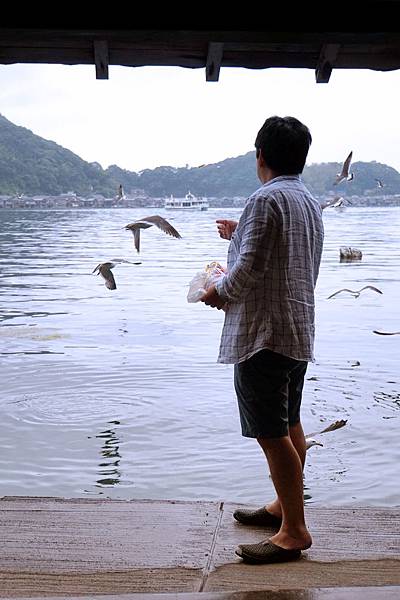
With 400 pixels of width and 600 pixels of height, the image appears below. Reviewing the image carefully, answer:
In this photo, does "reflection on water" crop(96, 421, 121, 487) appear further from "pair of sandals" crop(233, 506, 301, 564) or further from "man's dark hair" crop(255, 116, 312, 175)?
"man's dark hair" crop(255, 116, 312, 175)

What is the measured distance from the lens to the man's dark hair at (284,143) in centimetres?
256

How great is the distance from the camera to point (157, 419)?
25.1 ft

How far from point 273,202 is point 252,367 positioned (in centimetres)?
47

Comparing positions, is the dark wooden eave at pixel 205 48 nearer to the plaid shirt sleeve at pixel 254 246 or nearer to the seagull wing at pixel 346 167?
the plaid shirt sleeve at pixel 254 246

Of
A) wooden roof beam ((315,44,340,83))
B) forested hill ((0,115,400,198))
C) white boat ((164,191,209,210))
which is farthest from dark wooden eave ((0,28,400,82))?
→ white boat ((164,191,209,210))

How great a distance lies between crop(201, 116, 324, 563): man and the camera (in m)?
2.53

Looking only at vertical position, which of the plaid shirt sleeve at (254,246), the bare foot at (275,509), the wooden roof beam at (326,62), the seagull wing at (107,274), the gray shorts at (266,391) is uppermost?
the wooden roof beam at (326,62)

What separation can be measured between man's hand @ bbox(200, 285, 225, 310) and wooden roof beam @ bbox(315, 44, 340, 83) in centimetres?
86

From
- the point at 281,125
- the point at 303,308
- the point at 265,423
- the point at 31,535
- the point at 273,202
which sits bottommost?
the point at 31,535

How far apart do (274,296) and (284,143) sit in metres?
0.43

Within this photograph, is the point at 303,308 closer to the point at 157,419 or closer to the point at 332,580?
→ the point at 332,580

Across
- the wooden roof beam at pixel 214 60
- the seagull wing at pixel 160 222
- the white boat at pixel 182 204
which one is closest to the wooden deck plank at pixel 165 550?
the wooden roof beam at pixel 214 60

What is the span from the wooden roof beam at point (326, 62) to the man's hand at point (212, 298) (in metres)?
0.86

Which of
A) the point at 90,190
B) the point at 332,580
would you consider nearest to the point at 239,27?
the point at 332,580
